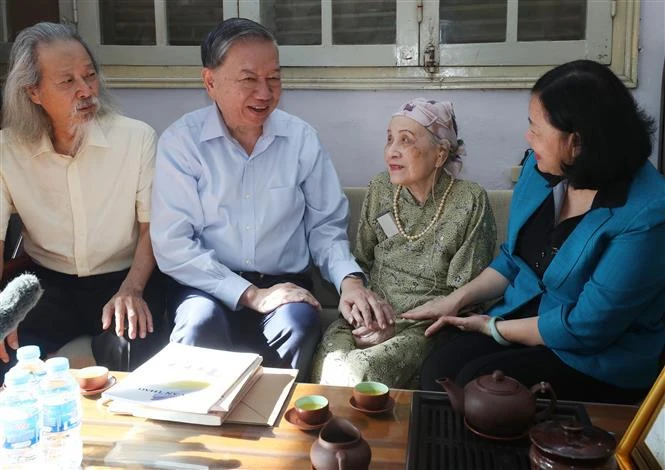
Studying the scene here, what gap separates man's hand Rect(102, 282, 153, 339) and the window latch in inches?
62.2

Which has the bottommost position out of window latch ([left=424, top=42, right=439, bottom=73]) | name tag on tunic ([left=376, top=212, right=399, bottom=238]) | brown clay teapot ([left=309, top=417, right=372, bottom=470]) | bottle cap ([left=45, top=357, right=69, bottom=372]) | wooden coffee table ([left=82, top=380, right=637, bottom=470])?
wooden coffee table ([left=82, top=380, right=637, bottom=470])

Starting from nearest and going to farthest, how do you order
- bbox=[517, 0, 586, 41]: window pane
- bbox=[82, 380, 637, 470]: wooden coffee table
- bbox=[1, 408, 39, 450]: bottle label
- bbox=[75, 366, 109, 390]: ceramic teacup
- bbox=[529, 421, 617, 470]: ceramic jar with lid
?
bbox=[529, 421, 617, 470]: ceramic jar with lid, bbox=[1, 408, 39, 450]: bottle label, bbox=[82, 380, 637, 470]: wooden coffee table, bbox=[75, 366, 109, 390]: ceramic teacup, bbox=[517, 0, 586, 41]: window pane

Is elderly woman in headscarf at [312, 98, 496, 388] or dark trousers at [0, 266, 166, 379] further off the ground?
elderly woman in headscarf at [312, 98, 496, 388]

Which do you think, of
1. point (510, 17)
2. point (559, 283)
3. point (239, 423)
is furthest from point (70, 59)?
point (510, 17)

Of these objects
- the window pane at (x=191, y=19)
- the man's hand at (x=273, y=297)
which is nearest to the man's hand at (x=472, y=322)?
the man's hand at (x=273, y=297)

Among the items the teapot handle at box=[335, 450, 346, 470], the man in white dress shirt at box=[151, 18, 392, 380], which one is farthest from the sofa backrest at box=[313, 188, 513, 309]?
the teapot handle at box=[335, 450, 346, 470]

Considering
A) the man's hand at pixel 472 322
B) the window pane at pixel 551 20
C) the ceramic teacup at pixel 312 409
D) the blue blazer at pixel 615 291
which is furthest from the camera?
the window pane at pixel 551 20

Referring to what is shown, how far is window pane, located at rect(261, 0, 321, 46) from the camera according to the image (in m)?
3.01

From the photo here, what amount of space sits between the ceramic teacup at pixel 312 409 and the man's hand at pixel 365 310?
1.92ft

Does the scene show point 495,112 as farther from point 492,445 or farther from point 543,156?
point 492,445

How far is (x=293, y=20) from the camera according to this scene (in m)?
3.03

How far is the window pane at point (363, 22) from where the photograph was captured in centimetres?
296

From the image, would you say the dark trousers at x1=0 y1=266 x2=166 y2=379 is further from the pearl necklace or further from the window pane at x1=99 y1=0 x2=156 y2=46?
the window pane at x1=99 y1=0 x2=156 y2=46

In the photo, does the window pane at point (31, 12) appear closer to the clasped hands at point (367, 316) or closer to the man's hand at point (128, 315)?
the man's hand at point (128, 315)
